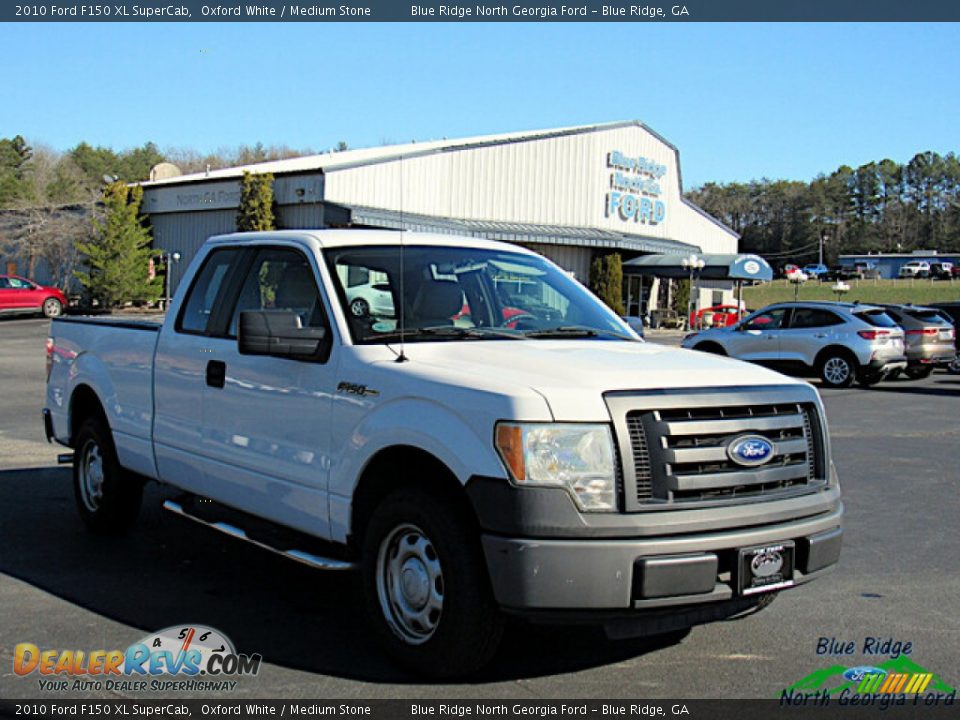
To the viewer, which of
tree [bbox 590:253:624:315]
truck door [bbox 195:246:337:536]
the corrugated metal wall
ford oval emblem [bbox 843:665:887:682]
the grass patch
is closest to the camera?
ford oval emblem [bbox 843:665:887:682]

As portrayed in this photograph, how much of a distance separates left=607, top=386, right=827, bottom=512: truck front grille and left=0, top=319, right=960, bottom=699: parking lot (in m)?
0.88

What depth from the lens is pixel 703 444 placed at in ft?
14.1

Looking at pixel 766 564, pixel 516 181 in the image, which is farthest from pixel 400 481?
pixel 516 181

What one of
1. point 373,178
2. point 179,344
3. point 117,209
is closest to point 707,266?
point 373,178

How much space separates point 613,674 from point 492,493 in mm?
1148

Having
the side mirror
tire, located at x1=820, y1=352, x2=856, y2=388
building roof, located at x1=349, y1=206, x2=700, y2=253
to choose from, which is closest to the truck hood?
the side mirror

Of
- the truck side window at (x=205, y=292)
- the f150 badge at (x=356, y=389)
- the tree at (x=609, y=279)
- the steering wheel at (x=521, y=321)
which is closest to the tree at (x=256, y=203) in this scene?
the tree at (x=609, y=279)

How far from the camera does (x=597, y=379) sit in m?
4.33

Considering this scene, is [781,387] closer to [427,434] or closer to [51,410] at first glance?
[427,434]

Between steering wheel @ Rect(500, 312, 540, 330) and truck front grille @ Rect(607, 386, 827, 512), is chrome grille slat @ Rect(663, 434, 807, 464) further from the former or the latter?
steering wheel @ Rect(500, 312, 540, 330)

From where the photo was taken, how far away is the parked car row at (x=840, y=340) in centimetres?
2027

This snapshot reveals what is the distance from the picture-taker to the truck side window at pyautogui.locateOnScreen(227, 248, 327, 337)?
Result: 5.56 metres

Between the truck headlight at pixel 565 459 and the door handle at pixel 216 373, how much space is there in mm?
2259

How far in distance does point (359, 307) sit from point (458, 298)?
59cm
